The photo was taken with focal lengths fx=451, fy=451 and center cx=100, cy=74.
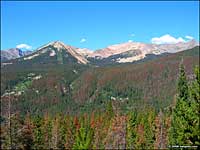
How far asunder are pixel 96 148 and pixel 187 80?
175 feet

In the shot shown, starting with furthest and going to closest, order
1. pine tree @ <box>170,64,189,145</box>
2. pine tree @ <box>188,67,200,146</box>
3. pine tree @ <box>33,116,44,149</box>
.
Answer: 1. pine tree @ <box>33,116,44,149</box>
2. pine tree @ <box>170,64,189,145</box>
3. pine tree @ <box>188,67,200,146</box>

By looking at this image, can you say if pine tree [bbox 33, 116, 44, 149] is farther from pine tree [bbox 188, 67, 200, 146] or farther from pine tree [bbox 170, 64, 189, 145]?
pine tree [bbox 188, 67, 200, 146]

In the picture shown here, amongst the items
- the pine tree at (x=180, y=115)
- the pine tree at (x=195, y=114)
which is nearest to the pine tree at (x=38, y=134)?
the pine tree at (x=180, y=115)

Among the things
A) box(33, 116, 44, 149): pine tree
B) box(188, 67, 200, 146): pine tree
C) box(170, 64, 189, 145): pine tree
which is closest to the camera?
box(188, 67, 200, 146): pine tree

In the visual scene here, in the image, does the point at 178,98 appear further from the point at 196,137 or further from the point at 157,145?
the point at 157,145

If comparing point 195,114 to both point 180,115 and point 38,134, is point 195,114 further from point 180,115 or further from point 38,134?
point 38,134

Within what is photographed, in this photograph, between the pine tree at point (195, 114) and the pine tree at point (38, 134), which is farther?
the pine tree at point (38, 134)

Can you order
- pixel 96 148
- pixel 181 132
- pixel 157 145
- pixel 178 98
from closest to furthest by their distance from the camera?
1. pixel 181 132
2. pixel 178 98
3. pixel 157 145
4. pixel 96 148

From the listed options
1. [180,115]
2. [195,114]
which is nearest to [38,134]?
[180,115]

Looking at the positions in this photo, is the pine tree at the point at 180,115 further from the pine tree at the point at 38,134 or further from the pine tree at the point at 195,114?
the pine tree at the point at 38,134

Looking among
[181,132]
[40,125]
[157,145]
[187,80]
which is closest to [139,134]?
[157,145]

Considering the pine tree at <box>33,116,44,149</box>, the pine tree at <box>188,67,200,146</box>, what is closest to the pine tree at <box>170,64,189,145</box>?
the pine tree at <box>188,67,200,146</box>

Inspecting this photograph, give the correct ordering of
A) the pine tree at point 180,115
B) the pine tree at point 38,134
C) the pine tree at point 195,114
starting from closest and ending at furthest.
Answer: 1. the pine tree at point 195,114
2. the pine tree at point 180,115
3. the pine tree at point 38,134

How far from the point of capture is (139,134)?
9200 cm
